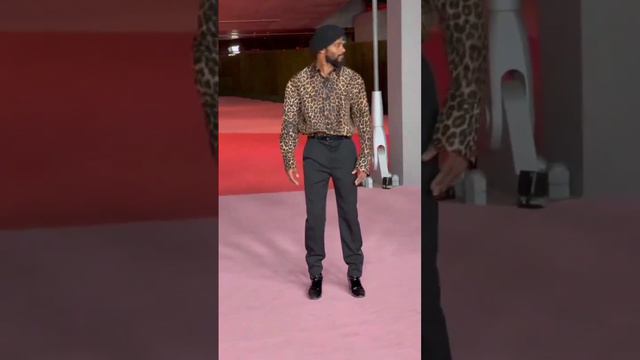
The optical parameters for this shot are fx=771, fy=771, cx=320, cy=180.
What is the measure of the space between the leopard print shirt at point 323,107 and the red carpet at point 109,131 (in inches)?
69.2

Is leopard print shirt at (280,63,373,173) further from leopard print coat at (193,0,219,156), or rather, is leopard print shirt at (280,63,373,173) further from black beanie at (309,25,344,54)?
leopard print coat at (193,0,219,156)

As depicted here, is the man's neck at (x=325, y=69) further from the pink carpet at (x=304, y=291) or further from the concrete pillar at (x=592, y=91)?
the concrete pillar at (x=592, y=91)

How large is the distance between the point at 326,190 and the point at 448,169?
2163 mm

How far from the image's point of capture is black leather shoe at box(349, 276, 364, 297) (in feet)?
12.9

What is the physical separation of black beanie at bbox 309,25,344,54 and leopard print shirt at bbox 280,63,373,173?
3.8 inches

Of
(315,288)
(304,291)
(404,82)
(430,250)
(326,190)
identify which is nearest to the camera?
(430,250)

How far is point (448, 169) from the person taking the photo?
1.61 m

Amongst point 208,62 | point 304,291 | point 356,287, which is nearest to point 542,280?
point 208,62

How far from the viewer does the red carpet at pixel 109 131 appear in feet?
5.68

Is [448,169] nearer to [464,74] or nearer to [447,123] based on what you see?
[447,123]

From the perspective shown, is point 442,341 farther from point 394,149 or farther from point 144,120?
point 394,149

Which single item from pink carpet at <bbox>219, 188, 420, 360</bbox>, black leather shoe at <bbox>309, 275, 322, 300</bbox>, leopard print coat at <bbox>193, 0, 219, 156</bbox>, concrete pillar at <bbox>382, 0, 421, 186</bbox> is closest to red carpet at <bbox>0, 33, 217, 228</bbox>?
leopard print coat at <bbox>193, 0, 219, 156</bbox>

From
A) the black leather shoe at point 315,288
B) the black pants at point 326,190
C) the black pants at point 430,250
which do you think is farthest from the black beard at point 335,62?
the black pants at point 430,250

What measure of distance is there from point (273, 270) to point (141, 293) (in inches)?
109
